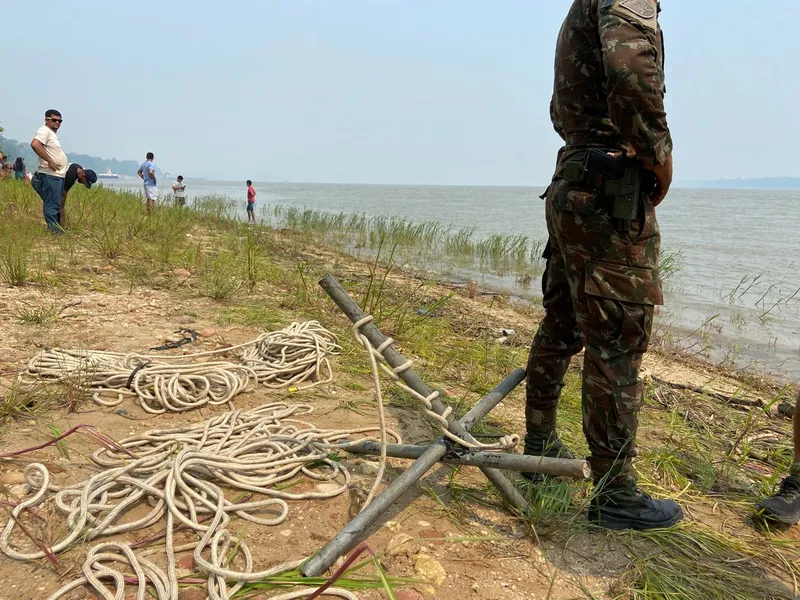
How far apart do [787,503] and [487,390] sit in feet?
4.97

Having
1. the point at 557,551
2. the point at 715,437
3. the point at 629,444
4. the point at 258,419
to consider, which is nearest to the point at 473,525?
the point at 557,551

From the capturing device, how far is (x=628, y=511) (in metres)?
1.81

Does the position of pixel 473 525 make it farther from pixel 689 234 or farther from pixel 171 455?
pixel 689 234

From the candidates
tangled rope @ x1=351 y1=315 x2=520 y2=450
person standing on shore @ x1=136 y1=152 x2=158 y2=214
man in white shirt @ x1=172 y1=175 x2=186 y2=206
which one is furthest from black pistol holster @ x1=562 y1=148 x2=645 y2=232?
man in white shirt @ x1=172 y1=175 x2=186 y2=206

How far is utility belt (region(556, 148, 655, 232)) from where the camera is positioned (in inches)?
64.4

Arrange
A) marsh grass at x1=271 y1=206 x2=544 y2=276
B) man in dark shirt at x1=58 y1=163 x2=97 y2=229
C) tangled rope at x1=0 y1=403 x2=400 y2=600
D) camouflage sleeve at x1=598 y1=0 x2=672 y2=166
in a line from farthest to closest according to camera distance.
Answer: marsh grass at x1=271 y1=206 x2=544 y2=276 → man in dark shirt at x1=58 y1=163 x2=97 y2=229 → camouflage sleeve at x1=598 y1=0 x2=672 y2=166 → tangled rope at x1=0 y1=403 x2=400 y2=600

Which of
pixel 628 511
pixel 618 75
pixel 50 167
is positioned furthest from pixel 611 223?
pixel 50 167

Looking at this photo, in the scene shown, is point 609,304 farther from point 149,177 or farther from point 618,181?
point 149,177

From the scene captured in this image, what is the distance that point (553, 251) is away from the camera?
2018 mm

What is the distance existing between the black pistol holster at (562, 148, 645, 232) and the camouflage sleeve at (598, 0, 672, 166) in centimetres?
6

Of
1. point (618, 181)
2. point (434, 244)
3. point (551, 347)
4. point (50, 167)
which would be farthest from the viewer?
point (434, 244)

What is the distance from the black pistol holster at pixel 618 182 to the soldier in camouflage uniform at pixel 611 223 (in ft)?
0.04

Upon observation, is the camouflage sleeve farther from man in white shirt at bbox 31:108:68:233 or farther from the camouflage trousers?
man in white shirt at bbox 31:108:68:233

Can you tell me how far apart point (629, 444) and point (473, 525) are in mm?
618
